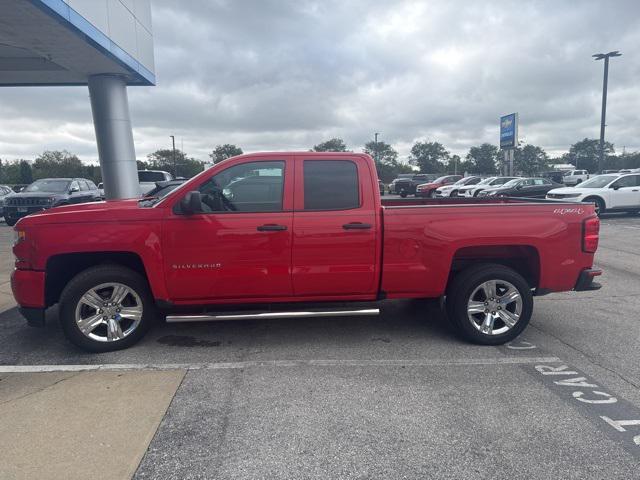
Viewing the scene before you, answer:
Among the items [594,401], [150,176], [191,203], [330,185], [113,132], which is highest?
[113,132]

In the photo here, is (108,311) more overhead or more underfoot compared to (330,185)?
more underfoot

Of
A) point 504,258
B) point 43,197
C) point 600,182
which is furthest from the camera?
point 600,182

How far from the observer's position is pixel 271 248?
4121 millimetres

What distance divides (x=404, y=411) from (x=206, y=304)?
214 cm

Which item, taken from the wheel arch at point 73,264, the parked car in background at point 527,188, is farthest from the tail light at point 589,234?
the parked car in background at point 527,188

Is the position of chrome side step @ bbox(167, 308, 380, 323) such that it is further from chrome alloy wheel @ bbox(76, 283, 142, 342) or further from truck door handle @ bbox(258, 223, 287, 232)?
truck door handle @ bbox(258, 223, 287, 232)

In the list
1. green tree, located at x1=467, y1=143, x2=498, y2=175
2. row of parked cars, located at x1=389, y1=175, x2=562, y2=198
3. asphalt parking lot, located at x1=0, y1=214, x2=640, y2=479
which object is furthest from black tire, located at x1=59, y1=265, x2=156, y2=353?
green tree, located at x1=467, y1=143, x2=498, y2=175

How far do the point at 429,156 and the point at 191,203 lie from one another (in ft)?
316

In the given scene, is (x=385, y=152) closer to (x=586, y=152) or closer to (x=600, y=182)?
(x=586, y=152)

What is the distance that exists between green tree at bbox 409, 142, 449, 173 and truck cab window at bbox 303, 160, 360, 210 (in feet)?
297

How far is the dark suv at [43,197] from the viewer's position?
14.1m

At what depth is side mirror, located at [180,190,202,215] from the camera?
3943 millimetres

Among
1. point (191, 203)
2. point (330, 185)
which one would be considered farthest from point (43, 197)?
point (330, 185)

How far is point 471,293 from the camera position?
4.32 m
